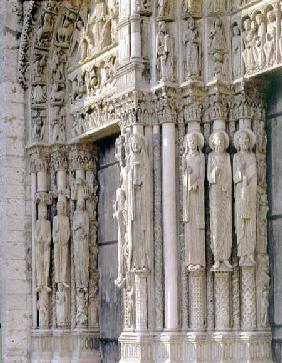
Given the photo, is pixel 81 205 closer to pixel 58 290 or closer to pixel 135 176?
pixel 58 290

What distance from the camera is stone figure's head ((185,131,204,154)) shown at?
9953 mm

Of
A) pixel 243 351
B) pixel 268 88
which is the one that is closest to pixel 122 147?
pixel 268 88

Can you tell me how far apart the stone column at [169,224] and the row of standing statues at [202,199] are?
0.16m

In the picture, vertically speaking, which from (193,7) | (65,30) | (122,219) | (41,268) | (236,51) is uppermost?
(65,30)

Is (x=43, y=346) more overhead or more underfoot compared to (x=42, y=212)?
more underfoot

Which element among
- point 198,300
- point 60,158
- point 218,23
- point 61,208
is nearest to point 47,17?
point 60,158

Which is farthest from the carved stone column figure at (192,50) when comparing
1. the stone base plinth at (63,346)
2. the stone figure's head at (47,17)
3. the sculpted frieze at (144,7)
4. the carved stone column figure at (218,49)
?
the stone base plinth at (63,346)

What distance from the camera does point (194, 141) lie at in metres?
9.97

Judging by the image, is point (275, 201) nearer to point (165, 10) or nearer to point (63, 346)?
point (165, 10)

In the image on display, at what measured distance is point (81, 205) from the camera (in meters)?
12.2

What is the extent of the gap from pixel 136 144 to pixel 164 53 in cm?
90

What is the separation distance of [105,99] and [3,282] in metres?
2.59

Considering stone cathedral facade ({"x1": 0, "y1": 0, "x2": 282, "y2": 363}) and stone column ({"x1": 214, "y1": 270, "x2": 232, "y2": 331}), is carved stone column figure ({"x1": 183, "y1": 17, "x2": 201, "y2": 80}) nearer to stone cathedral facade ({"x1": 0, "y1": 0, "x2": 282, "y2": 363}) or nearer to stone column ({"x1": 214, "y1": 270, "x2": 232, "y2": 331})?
stone cathedral facade ({"x1": 0, "y1": 0, "x2": 282, "y2": 363})

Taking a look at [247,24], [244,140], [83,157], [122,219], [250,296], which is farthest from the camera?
[83,157]
